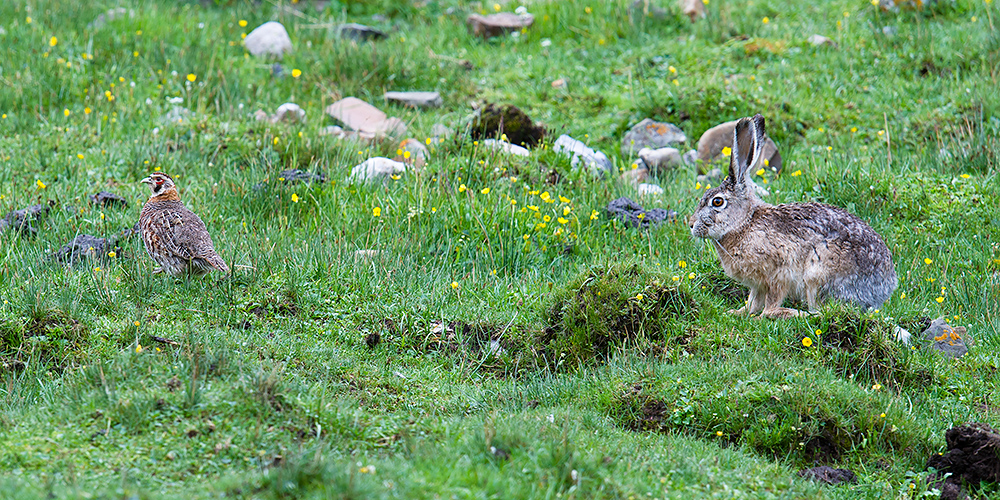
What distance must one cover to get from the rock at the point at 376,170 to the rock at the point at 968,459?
5661mm

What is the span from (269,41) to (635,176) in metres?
6.03

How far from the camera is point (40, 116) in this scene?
10.6m

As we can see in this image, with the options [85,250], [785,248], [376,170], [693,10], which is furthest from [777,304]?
[693,10]

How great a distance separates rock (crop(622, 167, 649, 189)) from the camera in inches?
386

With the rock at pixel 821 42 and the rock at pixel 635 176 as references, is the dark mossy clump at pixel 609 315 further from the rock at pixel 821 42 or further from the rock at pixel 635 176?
the rock at pixel 821 42

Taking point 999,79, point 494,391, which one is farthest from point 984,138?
point 494,391

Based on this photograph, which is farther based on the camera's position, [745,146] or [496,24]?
[496,24]

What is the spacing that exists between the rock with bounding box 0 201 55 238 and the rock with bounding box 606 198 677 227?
16.7 ft

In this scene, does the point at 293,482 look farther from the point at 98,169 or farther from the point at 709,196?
the point at 98,169

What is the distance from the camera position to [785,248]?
276 inches

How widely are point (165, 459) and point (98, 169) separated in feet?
19.0

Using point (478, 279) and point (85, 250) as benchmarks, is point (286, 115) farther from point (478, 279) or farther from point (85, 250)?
point (478, 279)

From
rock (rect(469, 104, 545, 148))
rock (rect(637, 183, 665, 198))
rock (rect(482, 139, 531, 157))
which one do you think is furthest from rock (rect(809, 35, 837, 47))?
rock (rect(482, 139, 531, 157))

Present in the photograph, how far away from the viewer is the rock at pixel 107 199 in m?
8.75
